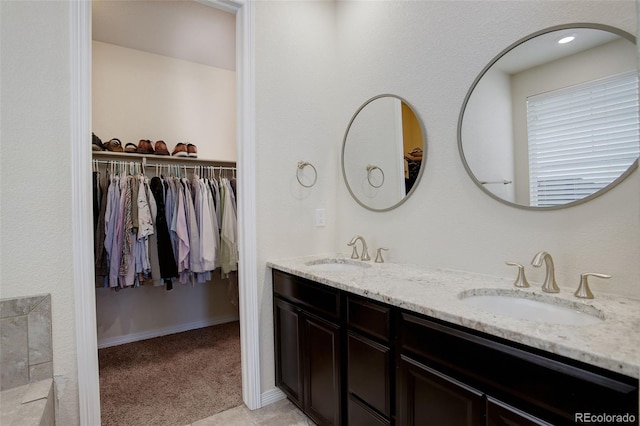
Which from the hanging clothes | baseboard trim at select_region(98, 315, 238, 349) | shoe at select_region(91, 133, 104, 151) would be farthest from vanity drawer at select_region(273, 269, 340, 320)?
shoe at select_region(91, 133, 104, 151)

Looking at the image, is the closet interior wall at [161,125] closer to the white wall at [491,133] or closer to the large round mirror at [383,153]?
the large round mirror at [383,153]

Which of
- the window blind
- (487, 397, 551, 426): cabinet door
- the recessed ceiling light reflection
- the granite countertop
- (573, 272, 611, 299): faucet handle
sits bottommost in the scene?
(487, 397, 551, 426): cabinet door

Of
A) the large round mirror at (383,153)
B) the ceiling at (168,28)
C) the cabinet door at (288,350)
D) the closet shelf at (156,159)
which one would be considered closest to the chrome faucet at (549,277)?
the large round mirror at (383,153)

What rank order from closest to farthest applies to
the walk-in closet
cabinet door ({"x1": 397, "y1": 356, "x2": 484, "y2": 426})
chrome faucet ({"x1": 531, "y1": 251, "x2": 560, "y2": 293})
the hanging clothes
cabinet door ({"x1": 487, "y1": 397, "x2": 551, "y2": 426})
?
cabinet door ({"x1": 487, "y1": 397, "x2": 551, "y2": 426}) → cabinet door ({"x1": 397, "y1": 356, "x2": 484, "y2": 426}) → chrome faucet ({"x1": 531, "y1": 251, "x2": 560, "y2": 293}) → the walk-in closet → the hanging clothes

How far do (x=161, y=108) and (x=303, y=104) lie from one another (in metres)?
1.82

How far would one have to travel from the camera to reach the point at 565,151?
130 centimetres

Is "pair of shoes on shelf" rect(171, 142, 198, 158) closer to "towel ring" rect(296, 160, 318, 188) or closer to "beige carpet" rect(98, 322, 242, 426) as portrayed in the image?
"towel ring" rect(296, 160, 318, 188)

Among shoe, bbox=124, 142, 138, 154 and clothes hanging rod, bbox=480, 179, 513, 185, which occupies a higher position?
shoe, bbox=124, 142, 138, 154

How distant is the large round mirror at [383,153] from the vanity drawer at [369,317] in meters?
0.79

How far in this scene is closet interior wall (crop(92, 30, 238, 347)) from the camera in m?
3.00

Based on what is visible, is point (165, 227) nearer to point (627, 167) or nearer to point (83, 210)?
point (83, 210)

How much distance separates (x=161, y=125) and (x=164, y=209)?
39.8 inches

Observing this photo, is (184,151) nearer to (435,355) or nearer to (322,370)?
(322,370)

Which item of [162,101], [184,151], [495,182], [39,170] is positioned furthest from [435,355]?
[162,101]
